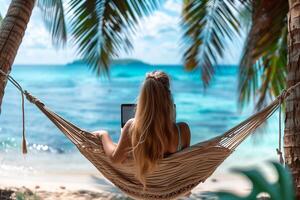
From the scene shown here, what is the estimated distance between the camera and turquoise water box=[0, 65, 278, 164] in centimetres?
1132

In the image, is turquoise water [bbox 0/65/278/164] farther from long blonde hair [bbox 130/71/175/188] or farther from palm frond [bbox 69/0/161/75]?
long blonde hair [bbox 130/71/175/188]

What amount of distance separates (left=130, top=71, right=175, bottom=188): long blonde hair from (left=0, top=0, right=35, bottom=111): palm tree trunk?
542 millimetres

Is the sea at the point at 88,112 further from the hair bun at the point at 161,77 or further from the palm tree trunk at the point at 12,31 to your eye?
the hair bun at the point at 161,77

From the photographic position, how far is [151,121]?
1971 mm

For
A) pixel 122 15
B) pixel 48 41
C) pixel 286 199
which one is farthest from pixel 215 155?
pixel 48 41

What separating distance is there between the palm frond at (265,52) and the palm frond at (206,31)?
0.21 metres

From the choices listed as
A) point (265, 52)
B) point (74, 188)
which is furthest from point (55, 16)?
point (74, 188)

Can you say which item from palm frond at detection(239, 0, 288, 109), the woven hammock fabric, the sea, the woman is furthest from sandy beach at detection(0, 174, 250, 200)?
the woman

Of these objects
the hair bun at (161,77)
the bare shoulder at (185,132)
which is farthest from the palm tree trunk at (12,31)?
the bare shoulder at (185,132)

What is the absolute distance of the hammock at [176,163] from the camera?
2016 mm

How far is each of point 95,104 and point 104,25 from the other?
421 inches

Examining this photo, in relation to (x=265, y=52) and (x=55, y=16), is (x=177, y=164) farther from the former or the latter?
(x=265, y=52)

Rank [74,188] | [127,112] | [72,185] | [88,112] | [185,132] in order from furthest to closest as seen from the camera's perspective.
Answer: [88,112]
[72,185]
[74,188]
[127,112]
[185,132]

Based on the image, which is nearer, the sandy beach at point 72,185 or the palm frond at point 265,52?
the palm frond at point 265,52
